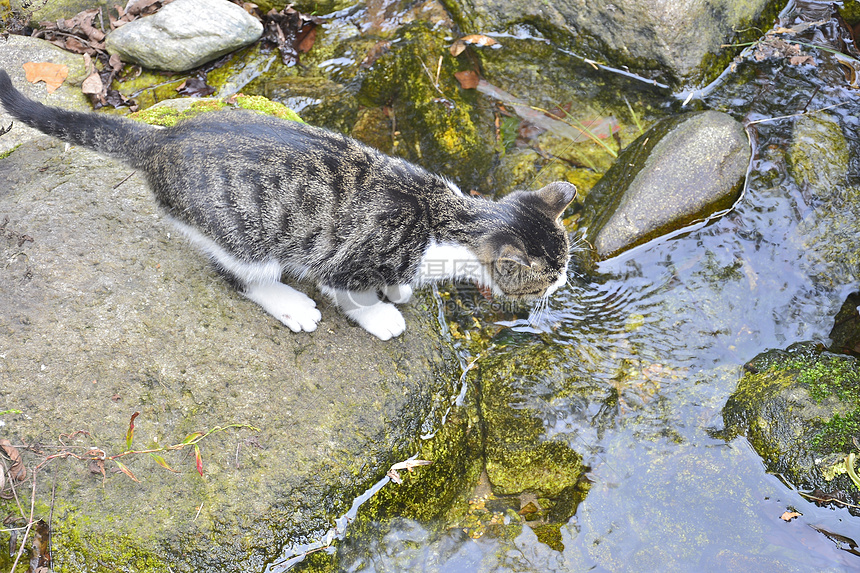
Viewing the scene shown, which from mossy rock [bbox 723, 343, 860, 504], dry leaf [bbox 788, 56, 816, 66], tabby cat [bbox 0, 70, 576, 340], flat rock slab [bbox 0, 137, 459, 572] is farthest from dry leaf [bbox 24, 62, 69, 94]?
dry leaf [bbox 788, 56, 816, 66]

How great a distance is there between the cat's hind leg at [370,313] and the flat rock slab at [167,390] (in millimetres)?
73

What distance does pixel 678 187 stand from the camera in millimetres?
4145

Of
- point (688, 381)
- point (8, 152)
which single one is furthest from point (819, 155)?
point (8, 152)

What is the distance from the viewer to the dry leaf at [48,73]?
502cm

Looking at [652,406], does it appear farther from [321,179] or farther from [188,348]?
[188,348]

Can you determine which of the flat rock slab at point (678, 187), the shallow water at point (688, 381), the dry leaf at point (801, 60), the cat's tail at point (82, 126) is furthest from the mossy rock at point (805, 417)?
the cat's tail at point (82, 126)

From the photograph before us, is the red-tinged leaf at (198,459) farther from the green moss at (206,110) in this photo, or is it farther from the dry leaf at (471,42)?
the dry leaf at (471,42)

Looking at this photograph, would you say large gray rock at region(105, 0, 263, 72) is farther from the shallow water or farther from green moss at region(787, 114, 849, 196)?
green moss at region(787, 114, 849, 196)

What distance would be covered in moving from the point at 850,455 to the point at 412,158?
361 centimetres

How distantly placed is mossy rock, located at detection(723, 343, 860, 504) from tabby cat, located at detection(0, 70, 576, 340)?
133cm

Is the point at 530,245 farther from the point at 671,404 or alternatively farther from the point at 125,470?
the point at 125,470

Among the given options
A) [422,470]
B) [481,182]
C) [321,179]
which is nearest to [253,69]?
[481,182]

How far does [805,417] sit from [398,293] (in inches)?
97.0

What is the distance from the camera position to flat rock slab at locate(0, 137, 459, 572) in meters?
2.77
